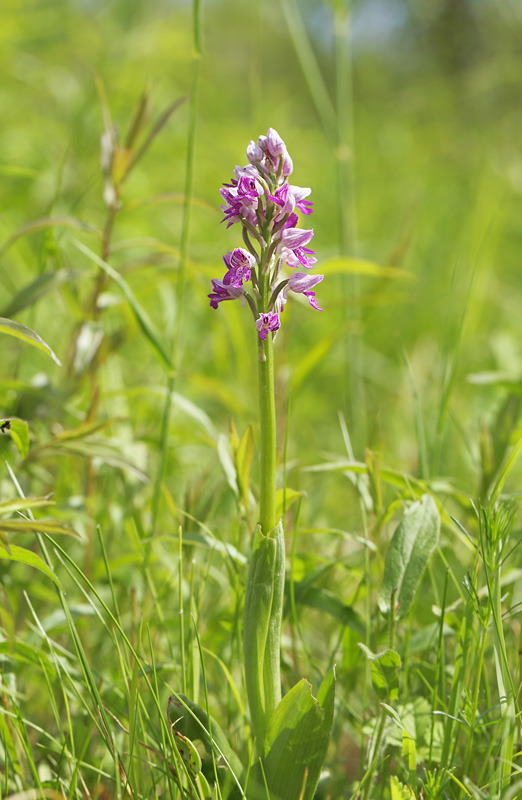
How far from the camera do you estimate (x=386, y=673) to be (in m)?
1.12

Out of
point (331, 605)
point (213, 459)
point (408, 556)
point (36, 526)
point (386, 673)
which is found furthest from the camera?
point (213, 459)

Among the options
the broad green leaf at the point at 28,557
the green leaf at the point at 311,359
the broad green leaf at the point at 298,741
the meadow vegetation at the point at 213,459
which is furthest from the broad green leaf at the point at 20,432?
the green leaf at the point at 311,359

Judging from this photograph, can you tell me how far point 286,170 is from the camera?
1.06 meters

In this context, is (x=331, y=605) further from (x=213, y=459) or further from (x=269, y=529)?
(x=213, y=459)

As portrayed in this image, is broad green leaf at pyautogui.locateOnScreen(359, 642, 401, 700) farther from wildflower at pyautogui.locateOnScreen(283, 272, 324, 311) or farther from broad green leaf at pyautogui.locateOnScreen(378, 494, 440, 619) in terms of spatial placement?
wildflower at pyautogui.locateOnScreen(283, 272, 324, 311)

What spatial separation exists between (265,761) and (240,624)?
0.38 meters

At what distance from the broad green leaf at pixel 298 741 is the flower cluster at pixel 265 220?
21.5 inches

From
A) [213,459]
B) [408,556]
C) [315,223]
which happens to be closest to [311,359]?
[213,459]

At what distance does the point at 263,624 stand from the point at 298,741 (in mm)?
178

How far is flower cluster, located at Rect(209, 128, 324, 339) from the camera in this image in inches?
40.3

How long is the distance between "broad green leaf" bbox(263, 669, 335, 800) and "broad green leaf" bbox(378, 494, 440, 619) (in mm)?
218

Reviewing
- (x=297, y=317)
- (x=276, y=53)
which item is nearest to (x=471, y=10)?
(x=276, y=53)

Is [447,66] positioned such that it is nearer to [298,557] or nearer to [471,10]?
[471,10]

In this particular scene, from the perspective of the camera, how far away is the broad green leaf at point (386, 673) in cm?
108
